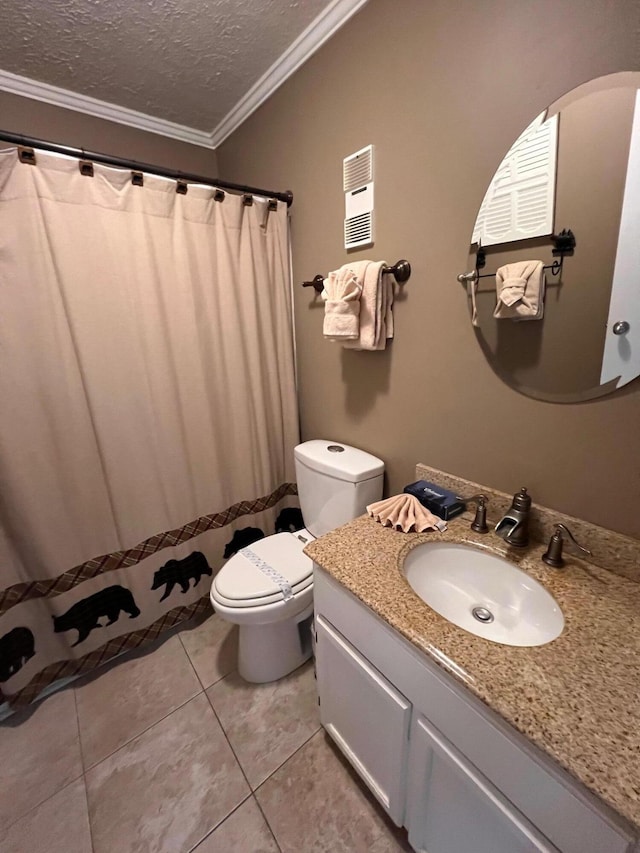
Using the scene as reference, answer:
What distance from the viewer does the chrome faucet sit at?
90cm

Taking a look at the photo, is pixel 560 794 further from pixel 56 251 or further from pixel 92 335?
pixel 56 251

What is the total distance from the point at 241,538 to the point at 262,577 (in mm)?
536

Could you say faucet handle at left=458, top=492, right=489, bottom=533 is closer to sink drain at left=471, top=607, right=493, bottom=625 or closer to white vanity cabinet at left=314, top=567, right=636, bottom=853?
sink drain at left=471, top=607, right=493, bottom=625

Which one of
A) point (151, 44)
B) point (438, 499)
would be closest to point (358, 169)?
point (151, 44)

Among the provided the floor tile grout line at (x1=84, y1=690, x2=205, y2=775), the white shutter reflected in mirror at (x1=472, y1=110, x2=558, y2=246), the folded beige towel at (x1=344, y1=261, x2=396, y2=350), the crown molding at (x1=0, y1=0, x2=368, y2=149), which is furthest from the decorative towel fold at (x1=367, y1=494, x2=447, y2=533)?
the crown molding at (x1=0, y1=0, x2=368, y2=149)

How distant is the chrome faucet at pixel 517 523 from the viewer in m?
0.90

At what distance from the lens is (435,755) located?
0.73 metres

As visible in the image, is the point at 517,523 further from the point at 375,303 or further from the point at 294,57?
the point at 294,57

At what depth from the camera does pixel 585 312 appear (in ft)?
2.69

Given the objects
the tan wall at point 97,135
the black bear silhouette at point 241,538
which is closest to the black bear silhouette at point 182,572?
the black bear silhouette at point 241,538

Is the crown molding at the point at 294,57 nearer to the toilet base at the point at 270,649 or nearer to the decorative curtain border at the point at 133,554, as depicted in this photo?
the decorative curtain border at the point at 133,554

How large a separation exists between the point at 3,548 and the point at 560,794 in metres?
1.65

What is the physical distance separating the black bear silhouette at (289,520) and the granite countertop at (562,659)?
0.97 metres

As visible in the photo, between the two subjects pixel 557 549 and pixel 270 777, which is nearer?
pixel 557 549
